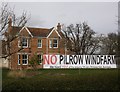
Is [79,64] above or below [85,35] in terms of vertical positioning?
below

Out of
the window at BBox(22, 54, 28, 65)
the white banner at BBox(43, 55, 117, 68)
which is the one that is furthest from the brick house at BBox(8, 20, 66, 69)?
the white banner at BBox(43, 55, 117, 68)

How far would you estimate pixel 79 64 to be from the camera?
28.0m

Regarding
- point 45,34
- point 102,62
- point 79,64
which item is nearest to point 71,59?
point 79,64

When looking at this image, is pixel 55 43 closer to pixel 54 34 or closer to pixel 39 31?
pixel 54 34

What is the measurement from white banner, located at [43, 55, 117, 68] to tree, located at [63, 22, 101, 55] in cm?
2671

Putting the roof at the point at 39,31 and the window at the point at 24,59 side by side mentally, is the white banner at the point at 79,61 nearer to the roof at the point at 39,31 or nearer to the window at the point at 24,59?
the window at the point at 24,59

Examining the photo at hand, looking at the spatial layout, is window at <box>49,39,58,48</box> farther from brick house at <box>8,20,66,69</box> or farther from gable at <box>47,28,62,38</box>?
gable at <box>47,28,62,38</box>

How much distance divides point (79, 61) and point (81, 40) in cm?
3222

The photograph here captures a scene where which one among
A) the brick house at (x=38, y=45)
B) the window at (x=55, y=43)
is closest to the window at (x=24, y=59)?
the brick house at (x=38, y=45)

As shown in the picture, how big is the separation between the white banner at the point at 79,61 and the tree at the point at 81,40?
26715 mm

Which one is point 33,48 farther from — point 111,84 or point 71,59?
point 111,84

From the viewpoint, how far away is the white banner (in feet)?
92.2

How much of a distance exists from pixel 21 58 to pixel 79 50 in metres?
15.6

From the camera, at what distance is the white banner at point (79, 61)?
28.1 metres
